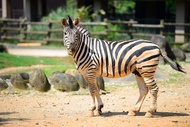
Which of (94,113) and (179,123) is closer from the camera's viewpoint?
(179,123)

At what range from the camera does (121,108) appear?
11695mm

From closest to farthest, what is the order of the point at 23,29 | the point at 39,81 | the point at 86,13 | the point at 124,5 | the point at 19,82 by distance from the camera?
the point at 39,81 → the point at 19,82 → the point at 86,13 → the point at 23,29 → the point at 124,5

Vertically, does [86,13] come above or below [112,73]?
above

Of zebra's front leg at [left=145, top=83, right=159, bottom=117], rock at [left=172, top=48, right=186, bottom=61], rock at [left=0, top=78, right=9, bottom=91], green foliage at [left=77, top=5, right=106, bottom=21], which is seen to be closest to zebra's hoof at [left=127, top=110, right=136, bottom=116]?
zebra's front leg at [left=145, top=83, right=159, bottom=117]

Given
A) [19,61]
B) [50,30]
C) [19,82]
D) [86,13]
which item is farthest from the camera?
[86,13]

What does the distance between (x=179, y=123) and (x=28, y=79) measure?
5858mm

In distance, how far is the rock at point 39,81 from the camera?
1362 cm

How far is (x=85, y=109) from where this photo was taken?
11.5m

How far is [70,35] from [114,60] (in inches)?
41.7

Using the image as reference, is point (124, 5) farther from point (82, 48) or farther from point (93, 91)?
point (93, 91)

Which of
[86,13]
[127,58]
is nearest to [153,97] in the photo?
[127,58]

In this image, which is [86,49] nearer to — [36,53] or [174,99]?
[174,99]

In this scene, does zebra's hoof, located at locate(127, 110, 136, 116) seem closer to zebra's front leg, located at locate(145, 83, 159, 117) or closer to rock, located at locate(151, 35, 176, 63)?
zebra's front leg, located at locate(145, 83, 159, 117)

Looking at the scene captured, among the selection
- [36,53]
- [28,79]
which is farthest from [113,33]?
[28,79]
